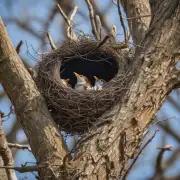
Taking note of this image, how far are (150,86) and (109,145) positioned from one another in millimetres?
512

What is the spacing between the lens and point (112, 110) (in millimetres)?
2785

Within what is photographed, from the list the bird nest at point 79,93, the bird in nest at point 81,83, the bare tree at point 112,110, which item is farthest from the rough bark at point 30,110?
the bird in nest at point 81,83

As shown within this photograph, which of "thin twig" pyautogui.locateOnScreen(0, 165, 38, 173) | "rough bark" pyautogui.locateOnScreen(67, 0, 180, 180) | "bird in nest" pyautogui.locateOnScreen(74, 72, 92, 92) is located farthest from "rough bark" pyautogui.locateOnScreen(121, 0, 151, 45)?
"thin twig" pyautogui.locateOnScreen(0, 165, 38, 173)

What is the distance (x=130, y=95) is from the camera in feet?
9.16

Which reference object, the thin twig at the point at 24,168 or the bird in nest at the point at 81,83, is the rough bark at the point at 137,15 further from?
the thin twig at the point at 24,168

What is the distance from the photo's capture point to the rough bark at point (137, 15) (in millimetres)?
3889

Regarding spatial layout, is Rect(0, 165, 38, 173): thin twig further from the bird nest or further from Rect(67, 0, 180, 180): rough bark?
the bird nest

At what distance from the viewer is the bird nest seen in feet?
10.2

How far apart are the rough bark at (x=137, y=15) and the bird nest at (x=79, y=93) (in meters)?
0.30

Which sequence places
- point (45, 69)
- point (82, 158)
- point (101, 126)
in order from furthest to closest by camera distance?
point (45, 69)
point (101, 126)
point (82, 158)

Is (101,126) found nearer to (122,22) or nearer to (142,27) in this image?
(122,22)

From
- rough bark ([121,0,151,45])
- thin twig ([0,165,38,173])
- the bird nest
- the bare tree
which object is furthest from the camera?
rough bark ([121,0,151,45])

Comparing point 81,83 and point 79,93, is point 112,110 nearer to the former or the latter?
point 79,93

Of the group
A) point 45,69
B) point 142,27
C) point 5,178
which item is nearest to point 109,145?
point 5,178
